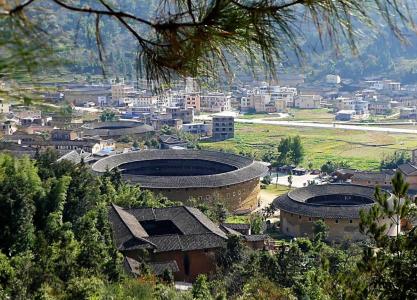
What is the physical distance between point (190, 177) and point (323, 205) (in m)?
4.00

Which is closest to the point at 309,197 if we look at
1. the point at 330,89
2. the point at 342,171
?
the point at 342,171

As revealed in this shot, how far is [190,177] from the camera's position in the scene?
16.9 metres

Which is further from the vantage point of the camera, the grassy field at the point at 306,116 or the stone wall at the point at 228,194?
the grassy field at the point at 306,116

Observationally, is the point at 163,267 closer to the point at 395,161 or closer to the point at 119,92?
the point at 395,161

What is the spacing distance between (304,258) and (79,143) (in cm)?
1595

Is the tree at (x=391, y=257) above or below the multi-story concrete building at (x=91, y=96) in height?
above

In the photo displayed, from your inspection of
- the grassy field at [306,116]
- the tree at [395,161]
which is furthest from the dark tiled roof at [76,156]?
the grassy field at [306,116]

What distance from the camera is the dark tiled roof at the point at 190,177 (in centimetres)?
1655

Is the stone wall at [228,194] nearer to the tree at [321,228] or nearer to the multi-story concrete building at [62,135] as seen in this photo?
the tree at [321,228]

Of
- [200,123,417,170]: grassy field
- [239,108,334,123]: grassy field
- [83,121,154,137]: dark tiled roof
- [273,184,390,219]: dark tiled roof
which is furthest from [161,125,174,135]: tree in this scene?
[273,184,390,219]: dark tiled roof

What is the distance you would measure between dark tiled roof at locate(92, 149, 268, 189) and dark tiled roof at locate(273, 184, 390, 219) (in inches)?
73.9

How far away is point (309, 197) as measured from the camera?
1609 cm

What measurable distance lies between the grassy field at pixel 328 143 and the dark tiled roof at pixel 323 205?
7.11 meters

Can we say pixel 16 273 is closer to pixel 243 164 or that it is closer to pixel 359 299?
pixel 359 299
